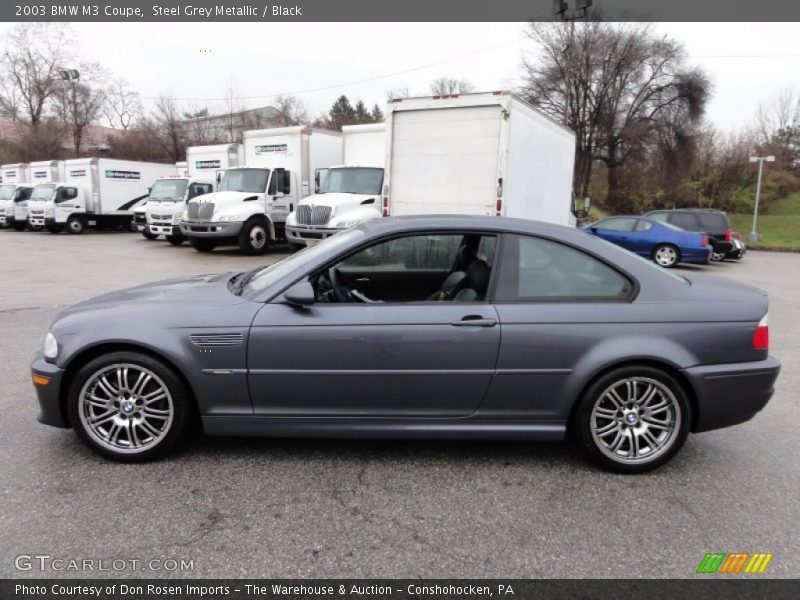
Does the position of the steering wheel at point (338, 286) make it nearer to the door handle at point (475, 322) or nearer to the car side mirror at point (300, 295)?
the car side mirror at point (300, 295)

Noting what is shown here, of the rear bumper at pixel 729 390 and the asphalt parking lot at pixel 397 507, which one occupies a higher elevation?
the rear bumper at pixel 729 390

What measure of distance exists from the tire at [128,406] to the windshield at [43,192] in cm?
2471

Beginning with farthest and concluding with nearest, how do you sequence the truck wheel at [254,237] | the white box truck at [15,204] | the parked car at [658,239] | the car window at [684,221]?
the white box truck at [15,204] → the car window at [684,221] → the truck wheel at [254,237] → the parked car at [658,239]

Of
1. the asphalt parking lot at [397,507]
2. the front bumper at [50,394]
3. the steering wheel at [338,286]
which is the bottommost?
the asphalt parking lot at [397,507]

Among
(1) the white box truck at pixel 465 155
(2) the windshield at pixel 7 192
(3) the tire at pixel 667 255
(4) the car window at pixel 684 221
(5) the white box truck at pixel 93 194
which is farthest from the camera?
(2) the windshield at pixel 7 192

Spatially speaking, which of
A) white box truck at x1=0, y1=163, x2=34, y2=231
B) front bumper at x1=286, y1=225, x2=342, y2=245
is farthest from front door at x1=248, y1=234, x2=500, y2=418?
white box truck at x1=0, y1=163, x2=34, y2=231

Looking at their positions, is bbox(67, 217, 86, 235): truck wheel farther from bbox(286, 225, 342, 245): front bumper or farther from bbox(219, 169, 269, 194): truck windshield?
bbox(286, 225, 342, 245): front bumper

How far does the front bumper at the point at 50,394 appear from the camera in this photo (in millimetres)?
3102

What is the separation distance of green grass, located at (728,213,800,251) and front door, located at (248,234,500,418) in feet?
88.9

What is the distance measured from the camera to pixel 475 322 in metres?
3.05

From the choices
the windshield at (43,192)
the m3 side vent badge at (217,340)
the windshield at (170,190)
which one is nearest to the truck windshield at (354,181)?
the windshield at (170,190)

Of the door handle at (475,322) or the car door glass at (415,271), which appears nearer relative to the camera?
the door handle at (475,322)

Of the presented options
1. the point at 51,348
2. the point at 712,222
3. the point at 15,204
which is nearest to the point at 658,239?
the point at 712,222

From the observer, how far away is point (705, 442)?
3666 millimetres
